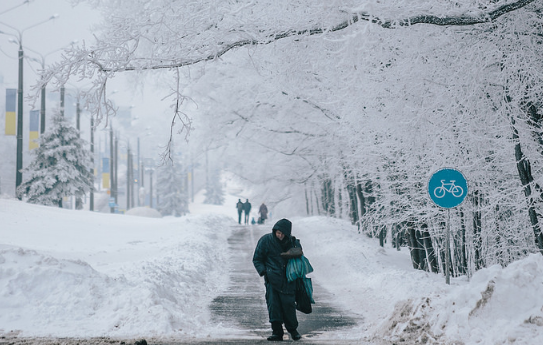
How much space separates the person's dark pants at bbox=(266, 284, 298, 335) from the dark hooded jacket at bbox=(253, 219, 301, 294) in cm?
10

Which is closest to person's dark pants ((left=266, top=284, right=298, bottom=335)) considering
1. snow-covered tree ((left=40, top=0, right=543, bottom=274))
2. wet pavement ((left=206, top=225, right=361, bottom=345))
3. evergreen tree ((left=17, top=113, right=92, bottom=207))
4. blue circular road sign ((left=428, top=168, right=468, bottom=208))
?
wet pavement ((left=206, top=225, right=361, bottom=345))

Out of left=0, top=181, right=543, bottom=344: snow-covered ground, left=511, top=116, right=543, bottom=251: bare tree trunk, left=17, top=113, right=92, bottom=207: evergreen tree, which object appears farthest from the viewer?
left=17, top=113, right=92, bottom=207: evergreen tree

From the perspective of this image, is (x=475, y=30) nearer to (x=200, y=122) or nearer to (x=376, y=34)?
(x=376, y=34)

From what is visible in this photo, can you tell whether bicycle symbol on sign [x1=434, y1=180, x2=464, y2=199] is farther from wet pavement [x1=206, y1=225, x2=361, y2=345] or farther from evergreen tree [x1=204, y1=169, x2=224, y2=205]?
evergreen tree [x1=204, y1=169, x2=224, y2=205]

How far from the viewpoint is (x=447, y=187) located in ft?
30.7

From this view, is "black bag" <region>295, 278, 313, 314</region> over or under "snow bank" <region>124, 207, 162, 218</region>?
under

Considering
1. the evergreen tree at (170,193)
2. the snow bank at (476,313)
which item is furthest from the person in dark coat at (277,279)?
the evergreen tree at (170,193)

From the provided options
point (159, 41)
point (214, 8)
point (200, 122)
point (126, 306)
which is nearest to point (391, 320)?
point (126, 306)

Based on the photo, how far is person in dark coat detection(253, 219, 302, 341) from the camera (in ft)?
23.7

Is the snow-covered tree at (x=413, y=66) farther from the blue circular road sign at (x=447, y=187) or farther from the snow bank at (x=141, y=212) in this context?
the snow bank at (x=141, y=212)

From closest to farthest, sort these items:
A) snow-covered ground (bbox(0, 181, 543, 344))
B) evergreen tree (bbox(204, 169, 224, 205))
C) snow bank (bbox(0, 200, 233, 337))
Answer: snow-covered ground (bbox(0, 181, 543, 344))
snow bank (bbox(0, 200, 233, 337))
evergreen tree (bbox(204, 169, 224, 205))

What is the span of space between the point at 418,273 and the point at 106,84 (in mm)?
8811

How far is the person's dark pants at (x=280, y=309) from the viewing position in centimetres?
725

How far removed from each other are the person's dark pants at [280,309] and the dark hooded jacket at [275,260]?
10 cm
